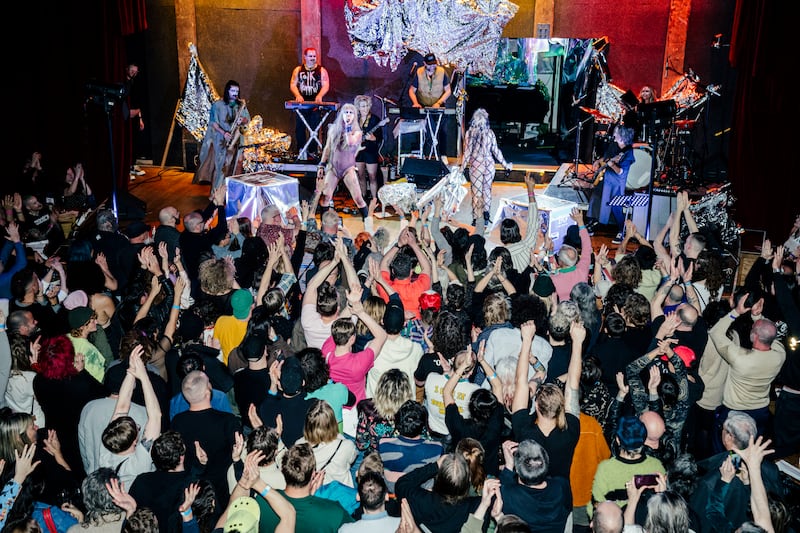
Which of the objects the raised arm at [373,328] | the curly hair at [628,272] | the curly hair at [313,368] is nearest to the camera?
the curly hair at [313,368]

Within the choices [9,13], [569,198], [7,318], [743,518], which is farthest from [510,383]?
[9,13]

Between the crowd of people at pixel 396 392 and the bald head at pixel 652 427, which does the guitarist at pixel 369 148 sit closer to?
the crowd of people at pixel 396 392

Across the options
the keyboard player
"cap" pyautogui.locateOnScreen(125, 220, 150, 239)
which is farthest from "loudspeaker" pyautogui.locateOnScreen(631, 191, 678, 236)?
"cap" pyautogui.locateOnScreen(125, 220, 150, 239)

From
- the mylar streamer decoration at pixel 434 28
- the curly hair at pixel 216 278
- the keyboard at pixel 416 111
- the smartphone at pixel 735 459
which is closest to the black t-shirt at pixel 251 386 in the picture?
the curly hair at pixel 216 278

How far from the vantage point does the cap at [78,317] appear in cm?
446

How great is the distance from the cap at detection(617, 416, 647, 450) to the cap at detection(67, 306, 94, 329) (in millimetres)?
3118

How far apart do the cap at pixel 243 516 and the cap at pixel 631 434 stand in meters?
1.67

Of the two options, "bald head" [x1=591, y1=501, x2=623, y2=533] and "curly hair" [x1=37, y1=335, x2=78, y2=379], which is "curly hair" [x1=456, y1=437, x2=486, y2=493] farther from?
"curly hair" [x1=37, y1=335, x2=78, y2=379]

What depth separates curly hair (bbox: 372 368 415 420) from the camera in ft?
12.3

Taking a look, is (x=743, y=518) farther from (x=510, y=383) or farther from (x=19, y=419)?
(x=19, y=419)

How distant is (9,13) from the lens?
8430mm

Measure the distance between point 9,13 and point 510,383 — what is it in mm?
7531

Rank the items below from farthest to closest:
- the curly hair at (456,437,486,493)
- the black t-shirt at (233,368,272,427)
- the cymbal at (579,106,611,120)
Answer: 1. the cymbal at (579,106,611,120)
2. the black t-shirt at (233,368,272,427)
3. the curly hair at (456,437,486,493)

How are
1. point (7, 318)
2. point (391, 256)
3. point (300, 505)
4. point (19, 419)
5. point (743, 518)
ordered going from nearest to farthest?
1. point (300, 505)
2. point (743, 518)
3. point (19, 419)
4. point (7, 318)
5. point (391, 256)
